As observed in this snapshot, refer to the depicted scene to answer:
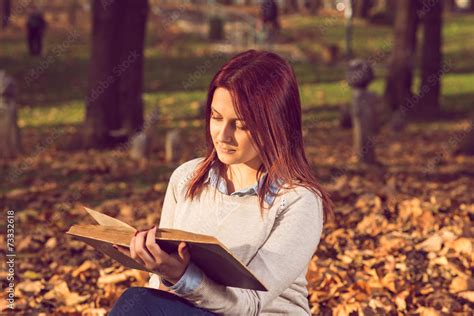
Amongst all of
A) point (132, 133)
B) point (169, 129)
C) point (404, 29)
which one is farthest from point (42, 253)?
point (404, 29)

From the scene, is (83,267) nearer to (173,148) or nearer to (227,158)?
(227,158)

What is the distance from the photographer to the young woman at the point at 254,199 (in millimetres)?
3445

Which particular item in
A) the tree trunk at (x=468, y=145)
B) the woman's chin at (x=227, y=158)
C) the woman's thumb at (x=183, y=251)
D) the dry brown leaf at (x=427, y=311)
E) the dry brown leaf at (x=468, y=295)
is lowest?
the tree trunk at (x=468, y=145)

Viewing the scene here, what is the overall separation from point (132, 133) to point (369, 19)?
28120 mm

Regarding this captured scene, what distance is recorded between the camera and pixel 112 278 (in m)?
6.50

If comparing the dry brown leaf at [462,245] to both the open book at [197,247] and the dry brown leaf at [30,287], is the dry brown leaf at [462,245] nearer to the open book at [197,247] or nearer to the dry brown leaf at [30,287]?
the dry brown leaf at [30,287]

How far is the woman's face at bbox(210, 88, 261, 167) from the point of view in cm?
349

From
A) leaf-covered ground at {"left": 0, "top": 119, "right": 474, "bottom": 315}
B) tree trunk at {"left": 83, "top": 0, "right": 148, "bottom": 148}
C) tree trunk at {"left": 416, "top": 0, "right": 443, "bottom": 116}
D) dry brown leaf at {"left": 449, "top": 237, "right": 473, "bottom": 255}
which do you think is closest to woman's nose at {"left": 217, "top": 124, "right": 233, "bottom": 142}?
leaf-covered ground at {"left": 0, "top": 119, "right": 474, "bottom": 315}

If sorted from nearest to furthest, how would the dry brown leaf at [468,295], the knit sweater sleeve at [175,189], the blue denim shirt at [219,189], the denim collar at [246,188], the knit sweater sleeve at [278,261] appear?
the blue denim shirt at [219,189] < the knit sweater sleeve at [278,261] < the denim collar at [246,188] < the knit sweater sleeve at [175,189] < the dry brown leaf at [468,295]

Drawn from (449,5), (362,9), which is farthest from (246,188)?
(449,5)

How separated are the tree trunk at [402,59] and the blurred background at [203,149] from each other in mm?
27

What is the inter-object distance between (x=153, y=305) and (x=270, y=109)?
81 cm

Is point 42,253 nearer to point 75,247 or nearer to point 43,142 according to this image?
point 75,247

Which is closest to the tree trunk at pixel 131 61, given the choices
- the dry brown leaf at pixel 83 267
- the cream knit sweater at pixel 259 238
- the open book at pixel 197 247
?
the dry brown leaf at pixel 83 267
